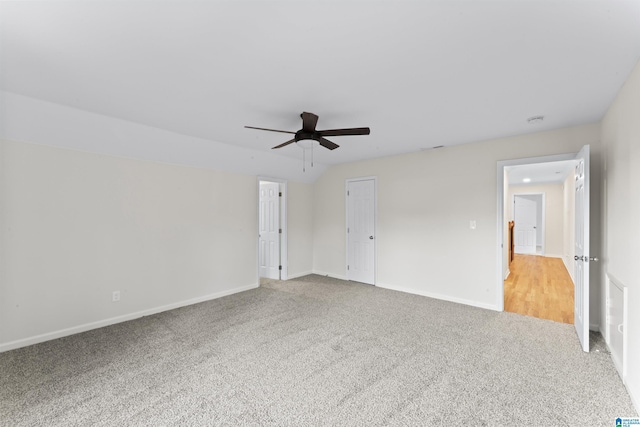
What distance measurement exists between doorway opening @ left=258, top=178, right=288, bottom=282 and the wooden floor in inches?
151

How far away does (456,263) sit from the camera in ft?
14.3

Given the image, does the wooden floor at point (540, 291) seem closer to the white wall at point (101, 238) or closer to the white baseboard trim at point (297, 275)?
the white baseboard trim at point (297, 275)

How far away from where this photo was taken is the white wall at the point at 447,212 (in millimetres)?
3850

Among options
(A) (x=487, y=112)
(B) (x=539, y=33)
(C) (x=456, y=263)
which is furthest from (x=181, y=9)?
(C) (x=456, y=263)

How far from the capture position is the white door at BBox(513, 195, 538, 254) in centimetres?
966

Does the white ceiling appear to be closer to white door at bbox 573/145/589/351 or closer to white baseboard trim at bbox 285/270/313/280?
white door at bbox 573/145/589/351

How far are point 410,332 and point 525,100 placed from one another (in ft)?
8.51

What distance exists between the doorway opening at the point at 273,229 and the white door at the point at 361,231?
1.28 metres

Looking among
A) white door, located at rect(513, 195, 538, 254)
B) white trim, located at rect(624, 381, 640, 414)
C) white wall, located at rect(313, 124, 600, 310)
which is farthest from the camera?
white door, located at rect(513, 195, 538, 254)

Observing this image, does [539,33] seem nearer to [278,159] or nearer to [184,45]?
[184,45]

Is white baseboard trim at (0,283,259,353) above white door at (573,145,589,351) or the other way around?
the other way around

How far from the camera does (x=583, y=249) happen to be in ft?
9.23

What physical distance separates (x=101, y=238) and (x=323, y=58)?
327 cm

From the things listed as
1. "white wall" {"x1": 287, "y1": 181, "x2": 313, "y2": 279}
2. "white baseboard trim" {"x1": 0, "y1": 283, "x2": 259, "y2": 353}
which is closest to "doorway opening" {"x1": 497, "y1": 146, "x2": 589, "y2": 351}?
"white wall" {"x1": 287, "y1": 181, "x2": 313, "y2": 279}
